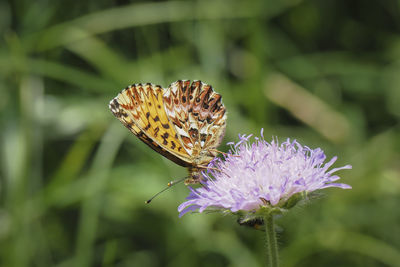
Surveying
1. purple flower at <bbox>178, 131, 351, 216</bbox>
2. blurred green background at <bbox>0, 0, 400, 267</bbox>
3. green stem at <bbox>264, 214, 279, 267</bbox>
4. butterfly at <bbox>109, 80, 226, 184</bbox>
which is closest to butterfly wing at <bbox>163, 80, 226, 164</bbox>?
butterfly at <bbox>109, 80, 226, 184</bbox>

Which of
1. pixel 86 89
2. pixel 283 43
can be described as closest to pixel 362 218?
→ pixel 283 43

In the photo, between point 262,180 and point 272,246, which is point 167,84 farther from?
point 272,246

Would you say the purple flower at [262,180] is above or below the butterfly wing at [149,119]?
below

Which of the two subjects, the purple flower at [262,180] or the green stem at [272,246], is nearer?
the green stem at [272,246]

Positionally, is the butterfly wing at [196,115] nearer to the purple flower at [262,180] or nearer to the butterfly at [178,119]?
the butterfly at [178,119]

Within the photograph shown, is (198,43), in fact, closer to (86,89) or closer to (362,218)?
(86,89)

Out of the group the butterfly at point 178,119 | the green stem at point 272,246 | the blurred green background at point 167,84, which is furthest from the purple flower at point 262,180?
the blurred green background at point 167,84
